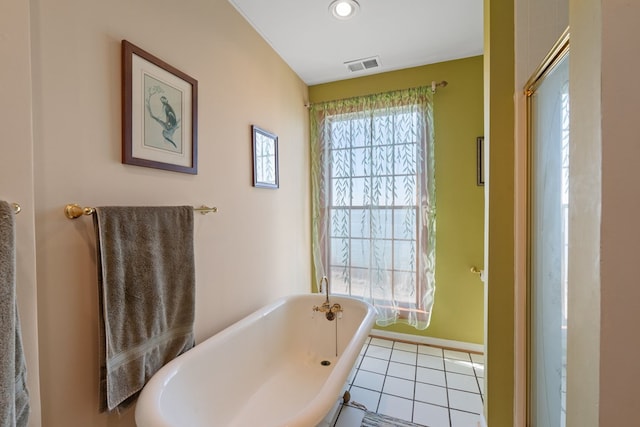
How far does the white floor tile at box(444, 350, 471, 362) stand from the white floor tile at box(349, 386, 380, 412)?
2.89 feet

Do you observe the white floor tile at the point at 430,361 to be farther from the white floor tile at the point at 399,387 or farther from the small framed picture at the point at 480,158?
the small framed picture at the point at 480,158

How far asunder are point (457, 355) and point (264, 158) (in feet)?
7.91

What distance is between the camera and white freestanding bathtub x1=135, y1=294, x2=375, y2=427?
1025 mm

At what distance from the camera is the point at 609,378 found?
48 cm

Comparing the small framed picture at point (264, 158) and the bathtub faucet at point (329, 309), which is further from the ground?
the small framed picture at point (264, 158)

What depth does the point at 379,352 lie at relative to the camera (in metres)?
2.45

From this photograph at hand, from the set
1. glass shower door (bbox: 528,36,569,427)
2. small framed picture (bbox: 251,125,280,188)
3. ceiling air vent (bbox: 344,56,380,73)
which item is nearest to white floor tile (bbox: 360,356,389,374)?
glass shower door (bbox: 528,36,569,427)

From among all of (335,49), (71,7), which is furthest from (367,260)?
(71,7)

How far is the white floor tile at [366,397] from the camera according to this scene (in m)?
1.80

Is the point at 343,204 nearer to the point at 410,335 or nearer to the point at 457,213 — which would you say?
the point at 457,213

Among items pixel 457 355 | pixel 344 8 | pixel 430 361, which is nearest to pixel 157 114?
pixel 344 8

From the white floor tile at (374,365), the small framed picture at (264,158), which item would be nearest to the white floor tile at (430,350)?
the white floor tile at (374,365)

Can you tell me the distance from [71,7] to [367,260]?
8.07 ft

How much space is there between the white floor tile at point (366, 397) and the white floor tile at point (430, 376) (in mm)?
418
